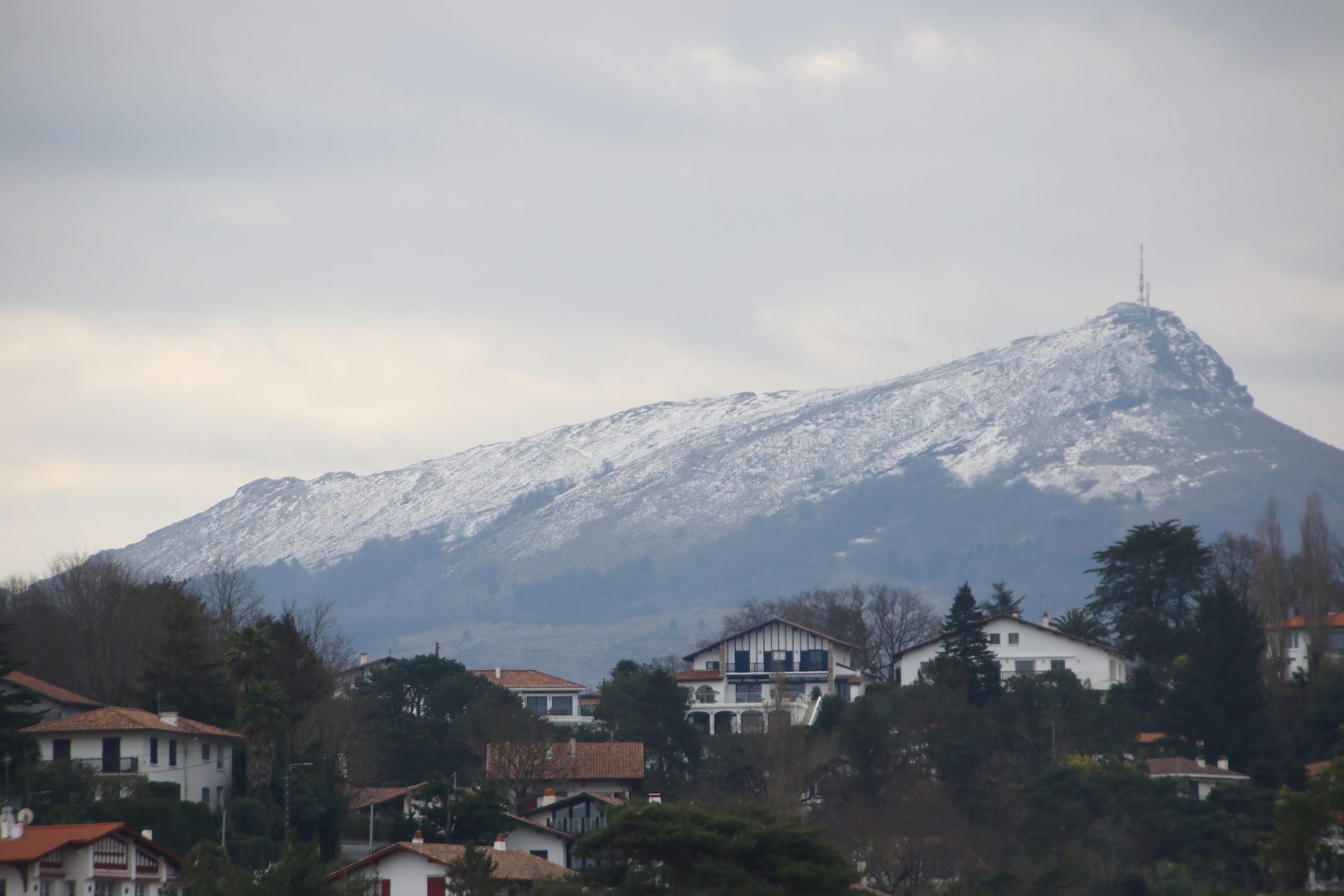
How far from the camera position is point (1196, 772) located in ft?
219

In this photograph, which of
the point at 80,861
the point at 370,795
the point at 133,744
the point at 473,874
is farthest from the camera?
the point at 370,795

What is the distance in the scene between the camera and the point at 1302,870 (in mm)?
49656

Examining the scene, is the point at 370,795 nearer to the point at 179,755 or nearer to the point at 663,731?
the point at 663,731

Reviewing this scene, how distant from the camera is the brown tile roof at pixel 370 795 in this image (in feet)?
229

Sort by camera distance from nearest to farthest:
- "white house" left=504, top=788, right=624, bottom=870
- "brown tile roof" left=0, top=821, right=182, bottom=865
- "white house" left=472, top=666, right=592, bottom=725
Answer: "brown tile roof" left=0, top=821, right=182, bottom=865 < "white house" left=504, top=788, right=624, bottom=870 < "white house" left=472, top=666, right=592, bottom=725

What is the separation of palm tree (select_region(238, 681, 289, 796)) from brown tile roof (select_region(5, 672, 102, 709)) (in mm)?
6516

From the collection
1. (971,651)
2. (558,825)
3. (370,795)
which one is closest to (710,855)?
(558,825)

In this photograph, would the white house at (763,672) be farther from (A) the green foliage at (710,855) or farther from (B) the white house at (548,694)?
(A) the green foliage at (710,855)

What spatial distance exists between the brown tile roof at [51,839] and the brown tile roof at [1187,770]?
42999mm

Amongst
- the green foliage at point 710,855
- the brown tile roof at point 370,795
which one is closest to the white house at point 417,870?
the green foliage at point 710,855

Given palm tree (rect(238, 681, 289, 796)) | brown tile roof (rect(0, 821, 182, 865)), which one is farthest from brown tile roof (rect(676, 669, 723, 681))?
brown tile roof (rect(0, 821, 182, 865))

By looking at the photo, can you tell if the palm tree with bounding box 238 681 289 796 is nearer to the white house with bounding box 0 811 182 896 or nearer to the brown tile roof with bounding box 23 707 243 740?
the brown tile roof with bounding box 23 707 243 740

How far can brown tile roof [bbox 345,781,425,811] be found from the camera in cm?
6988

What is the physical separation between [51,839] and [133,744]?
1348 cm
